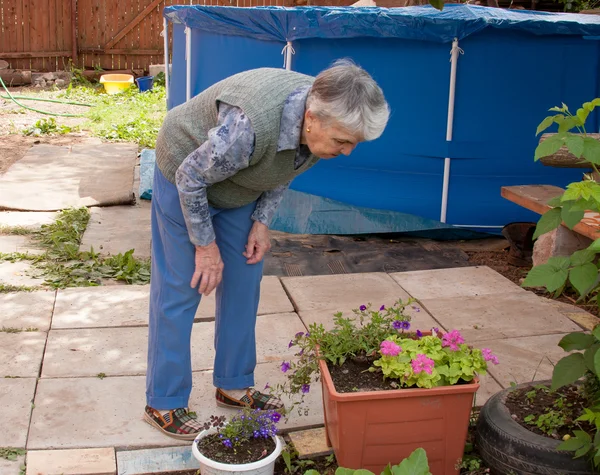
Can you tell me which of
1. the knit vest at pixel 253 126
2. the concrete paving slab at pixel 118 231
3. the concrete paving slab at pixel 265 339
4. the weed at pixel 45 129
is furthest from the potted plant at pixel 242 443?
the weed at pixel 45 129

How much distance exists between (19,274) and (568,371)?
11.0 feet

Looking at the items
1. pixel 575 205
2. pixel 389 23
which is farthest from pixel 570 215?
pixel 389 23

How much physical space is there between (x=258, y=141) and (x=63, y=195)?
14.8ft

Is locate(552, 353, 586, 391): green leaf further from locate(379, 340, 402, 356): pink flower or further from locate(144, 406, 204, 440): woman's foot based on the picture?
locate(144, 406, 204, 440): woman's foot

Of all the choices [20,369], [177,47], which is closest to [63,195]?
[177,47]

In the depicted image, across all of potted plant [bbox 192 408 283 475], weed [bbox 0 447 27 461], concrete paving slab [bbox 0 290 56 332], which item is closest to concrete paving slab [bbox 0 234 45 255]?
concrete paving slab [bbox 0 290 56 332]

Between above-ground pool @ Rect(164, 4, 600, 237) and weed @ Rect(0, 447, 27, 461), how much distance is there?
3.26 metres

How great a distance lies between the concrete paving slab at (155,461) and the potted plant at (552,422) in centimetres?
100

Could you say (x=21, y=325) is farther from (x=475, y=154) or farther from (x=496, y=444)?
(x=475, y=154)

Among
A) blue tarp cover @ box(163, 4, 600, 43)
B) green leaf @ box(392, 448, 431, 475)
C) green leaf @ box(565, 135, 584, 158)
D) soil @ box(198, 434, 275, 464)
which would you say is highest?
blue tarp cover @ box(163, 4, 600, 43)

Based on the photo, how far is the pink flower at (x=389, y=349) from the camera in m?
2.45

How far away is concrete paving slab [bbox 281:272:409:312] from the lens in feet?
13.6

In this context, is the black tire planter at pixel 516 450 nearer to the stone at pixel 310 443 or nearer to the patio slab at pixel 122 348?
the stone at pixel 310 443

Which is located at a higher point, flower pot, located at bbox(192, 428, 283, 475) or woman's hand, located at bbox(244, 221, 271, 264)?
woman's hand, located at bbox(244, 221, 271, 264)
